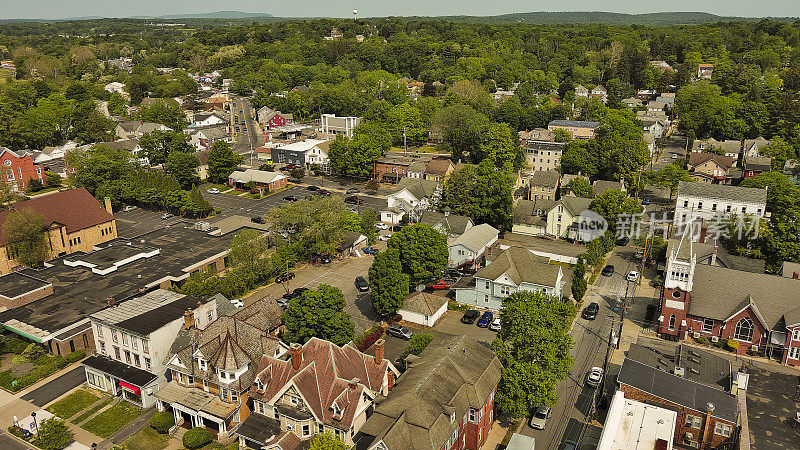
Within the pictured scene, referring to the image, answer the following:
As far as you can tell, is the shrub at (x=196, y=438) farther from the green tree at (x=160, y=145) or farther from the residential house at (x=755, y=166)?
the residential house at (x=755, y=166)

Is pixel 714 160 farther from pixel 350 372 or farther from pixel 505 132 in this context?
pixel 350 372

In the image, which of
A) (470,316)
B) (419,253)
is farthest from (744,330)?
(419,253)

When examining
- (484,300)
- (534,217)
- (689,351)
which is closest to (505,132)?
(534,217)

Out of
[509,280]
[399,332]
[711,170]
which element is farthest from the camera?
[711,170]

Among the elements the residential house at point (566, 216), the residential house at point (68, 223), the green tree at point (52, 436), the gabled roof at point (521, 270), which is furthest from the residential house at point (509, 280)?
the residential house at point (68, 223)

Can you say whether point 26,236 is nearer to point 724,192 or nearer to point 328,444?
point 328,444

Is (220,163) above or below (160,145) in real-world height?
below
